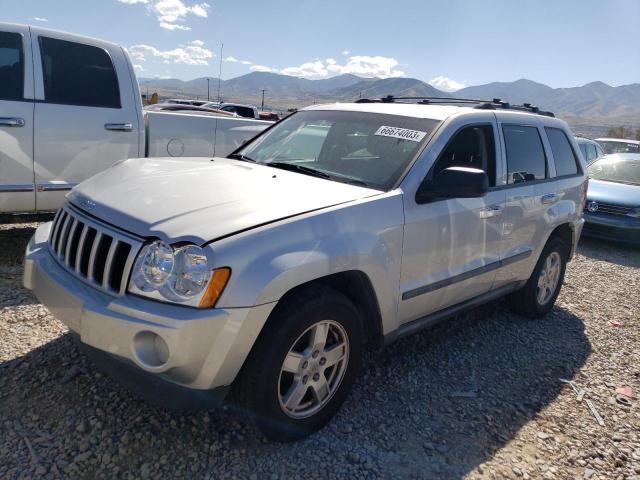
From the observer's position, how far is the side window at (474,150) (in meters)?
3.40

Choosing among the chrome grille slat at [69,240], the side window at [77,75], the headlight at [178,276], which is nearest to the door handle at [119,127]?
the side window at [77,75]

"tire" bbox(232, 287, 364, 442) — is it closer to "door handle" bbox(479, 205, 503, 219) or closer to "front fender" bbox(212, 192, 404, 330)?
"front fender" bbox(212, 192, 404, 330)

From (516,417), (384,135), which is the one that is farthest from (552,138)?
(516,417)

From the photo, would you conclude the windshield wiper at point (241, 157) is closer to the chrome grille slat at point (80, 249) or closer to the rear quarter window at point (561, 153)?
the chrome grille slat at point (80, 249)

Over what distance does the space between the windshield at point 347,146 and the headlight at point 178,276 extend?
1204 millimetres

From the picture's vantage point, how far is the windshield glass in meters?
9.23

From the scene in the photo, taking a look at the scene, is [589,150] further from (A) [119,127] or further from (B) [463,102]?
(A) [119,127]

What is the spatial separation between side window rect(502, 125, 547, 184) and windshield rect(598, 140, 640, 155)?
36.3 ft

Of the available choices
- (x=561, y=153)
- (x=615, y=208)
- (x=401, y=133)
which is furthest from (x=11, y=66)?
(x=615, y=208)

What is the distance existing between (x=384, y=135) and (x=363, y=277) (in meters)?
1.09

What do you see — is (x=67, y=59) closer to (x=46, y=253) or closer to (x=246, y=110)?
(x=46, y=253)

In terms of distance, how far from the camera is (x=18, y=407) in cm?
269

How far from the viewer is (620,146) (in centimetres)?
1458

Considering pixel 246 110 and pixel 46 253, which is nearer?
pixel 46 253
